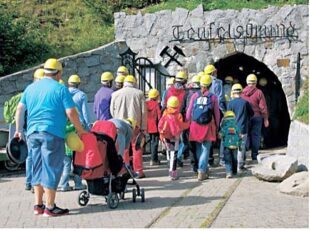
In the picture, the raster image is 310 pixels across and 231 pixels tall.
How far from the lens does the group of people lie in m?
8.11

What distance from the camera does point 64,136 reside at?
8172 mm

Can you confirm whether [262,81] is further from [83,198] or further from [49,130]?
[49,130]

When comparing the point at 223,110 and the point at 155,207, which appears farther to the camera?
the point at 223,110

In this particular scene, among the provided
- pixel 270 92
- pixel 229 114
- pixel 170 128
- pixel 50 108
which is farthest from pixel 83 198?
pixel 270 92

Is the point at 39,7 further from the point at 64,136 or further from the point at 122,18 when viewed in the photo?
the point at 64,136

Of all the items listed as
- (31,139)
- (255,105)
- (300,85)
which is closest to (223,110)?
(255,105)

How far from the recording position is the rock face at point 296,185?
9.09 m

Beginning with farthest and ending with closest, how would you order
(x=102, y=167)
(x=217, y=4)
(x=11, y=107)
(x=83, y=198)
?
(x=217, y=4) < (x=11, y=107) < (x=83, y=198) < (x=102, y=167)

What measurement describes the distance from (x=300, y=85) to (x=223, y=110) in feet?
12.9

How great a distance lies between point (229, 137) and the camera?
1125 cm

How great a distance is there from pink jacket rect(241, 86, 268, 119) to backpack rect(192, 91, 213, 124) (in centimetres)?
251

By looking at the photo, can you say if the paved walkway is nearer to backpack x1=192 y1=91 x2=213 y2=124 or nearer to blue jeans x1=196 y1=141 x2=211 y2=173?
blue jeans x1=196 y1=141 x2=211 y2=173

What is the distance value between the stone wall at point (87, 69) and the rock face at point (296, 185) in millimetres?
6199

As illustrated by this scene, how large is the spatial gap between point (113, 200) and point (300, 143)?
3.85 meters
